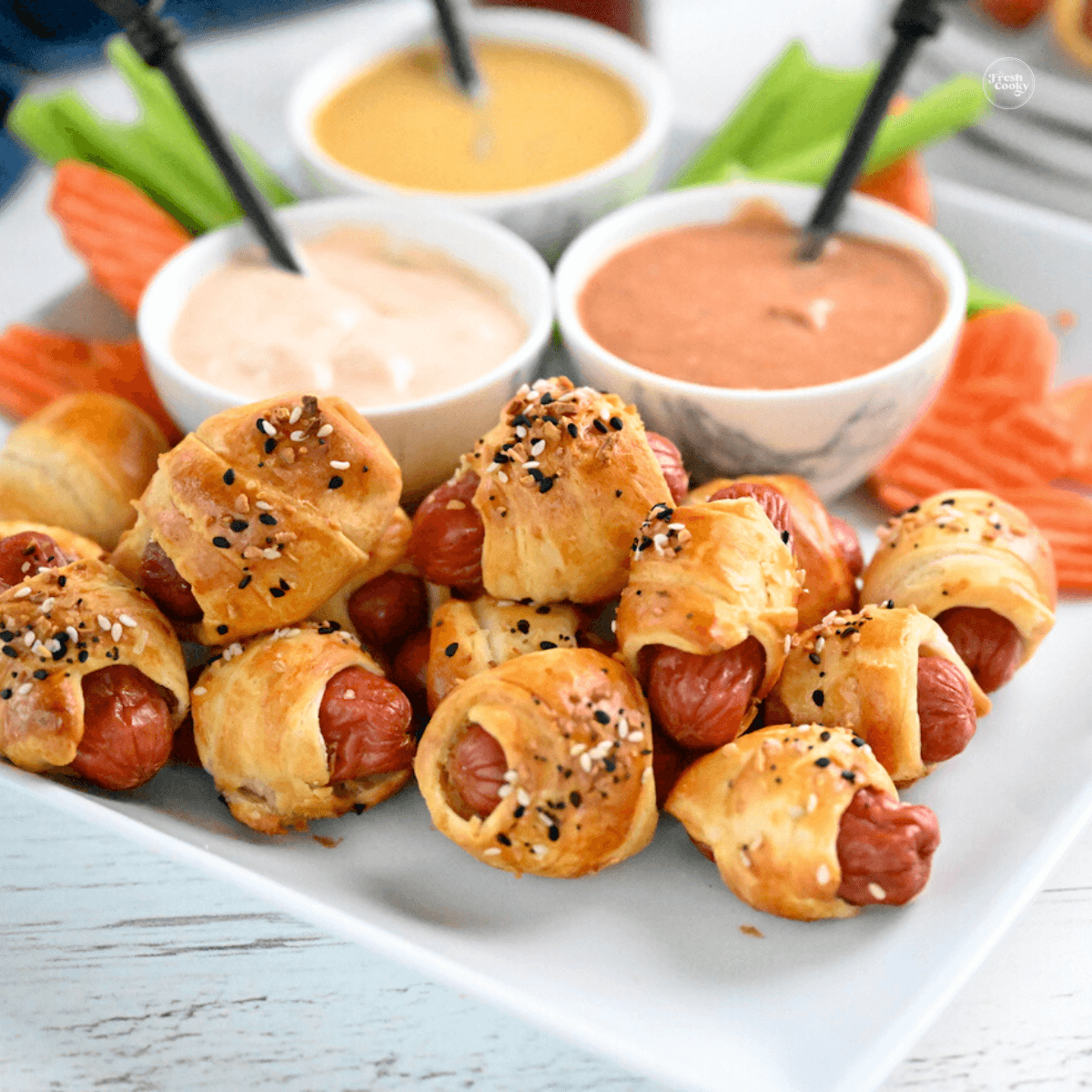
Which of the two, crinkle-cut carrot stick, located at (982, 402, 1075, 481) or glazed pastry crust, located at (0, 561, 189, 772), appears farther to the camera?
crinkle-cut carrot stick, located at (982, 402, 1075, 481)

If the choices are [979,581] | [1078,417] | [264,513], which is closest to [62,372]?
[264,513]

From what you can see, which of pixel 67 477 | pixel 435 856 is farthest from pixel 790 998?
pixel 67 477

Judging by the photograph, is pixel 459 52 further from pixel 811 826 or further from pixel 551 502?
pixel 811 826

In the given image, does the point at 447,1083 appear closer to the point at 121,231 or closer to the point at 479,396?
the point at 479,396

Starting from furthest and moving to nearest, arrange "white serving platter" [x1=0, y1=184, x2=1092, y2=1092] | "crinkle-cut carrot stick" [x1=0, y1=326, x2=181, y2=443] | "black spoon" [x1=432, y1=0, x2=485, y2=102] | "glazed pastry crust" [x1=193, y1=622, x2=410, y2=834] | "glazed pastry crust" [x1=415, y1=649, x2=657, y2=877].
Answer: "black spoon" [x1=432, y1=0, x2=485, y2=102] < "crinkle-cut carrot stick" [x1=0, y1=326, x2=181, y2=443] < "glazed pastry crust" [x1=193, y1=622, x2=410, y2=834] < "glazed pastry crust" [x1=415, y1=649, x2=657, y2=877] < "white serving platter" [x1=0, y1=184, x2=1092, y2=1092]

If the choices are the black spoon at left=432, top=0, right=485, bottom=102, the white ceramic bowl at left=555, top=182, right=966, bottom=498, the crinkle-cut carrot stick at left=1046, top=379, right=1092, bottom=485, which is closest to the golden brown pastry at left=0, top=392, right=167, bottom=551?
the white ceramic bowl at left=555, top=182, right=966, bottom=498

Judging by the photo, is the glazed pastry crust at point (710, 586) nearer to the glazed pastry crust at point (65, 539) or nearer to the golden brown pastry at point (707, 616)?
the golden brown pastry at point (707, 616)

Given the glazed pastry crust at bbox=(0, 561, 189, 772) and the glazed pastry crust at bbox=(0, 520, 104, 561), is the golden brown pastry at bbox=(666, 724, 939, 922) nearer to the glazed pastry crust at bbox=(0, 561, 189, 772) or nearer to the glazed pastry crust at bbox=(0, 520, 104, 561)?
the glazed pastry crust at bbox=(0, 561, 189, 772)
